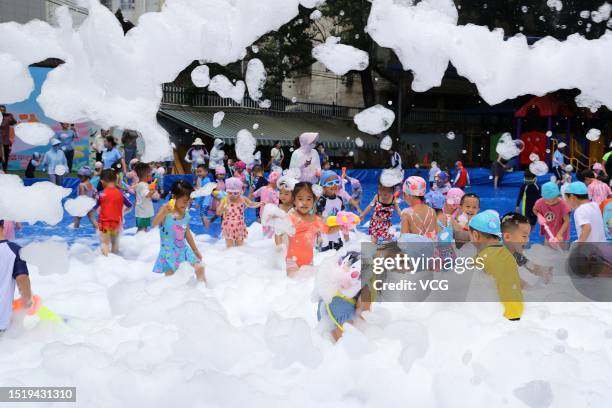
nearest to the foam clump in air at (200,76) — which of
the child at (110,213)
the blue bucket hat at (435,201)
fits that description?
the child at (110,213)

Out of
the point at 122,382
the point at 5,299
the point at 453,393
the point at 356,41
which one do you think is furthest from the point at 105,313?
the point at 356,41

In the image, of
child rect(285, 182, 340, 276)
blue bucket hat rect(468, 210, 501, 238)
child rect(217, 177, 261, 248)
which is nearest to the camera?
blue bucket hat rect(468, 210, 501, 238)

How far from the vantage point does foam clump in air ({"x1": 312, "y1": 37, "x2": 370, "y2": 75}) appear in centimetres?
631

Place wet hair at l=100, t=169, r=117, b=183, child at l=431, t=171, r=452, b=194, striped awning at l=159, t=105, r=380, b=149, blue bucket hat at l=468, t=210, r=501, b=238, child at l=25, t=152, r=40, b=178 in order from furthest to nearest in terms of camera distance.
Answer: striped awning at l=159, t=105, r=380, b=149, child at l=25, t=152, r=40, b=178, wet hair at l=100, t=169, r=117, b=183, child at l=431, t=171, r=452, b=194, blue bucket hat at l=468, t=210, r=501, b=238

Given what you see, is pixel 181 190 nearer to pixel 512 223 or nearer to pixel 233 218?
pixel 233 218

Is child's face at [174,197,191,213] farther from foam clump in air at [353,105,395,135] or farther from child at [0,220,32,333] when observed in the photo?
foam clump in air at [353,105,395,135]

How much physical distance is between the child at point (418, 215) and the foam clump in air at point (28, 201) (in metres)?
2.78

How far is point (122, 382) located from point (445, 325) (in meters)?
1.88

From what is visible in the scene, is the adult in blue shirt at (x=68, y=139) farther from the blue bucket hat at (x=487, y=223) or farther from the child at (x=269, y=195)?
the blue bucket hat at (x=487, y=223)

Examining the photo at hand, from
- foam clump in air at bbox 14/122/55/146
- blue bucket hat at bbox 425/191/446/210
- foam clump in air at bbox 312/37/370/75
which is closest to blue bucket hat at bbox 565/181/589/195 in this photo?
blue bucket hat at bbox 425/191/446/210

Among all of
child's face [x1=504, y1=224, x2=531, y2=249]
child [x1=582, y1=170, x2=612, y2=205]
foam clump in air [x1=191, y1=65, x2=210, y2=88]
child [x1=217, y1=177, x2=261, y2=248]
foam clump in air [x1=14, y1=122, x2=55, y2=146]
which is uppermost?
foam clump in air [x1=191, y1=65, x2=210, y2=88]

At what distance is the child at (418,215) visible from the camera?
5797 millimetres

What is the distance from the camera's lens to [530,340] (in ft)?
12.6

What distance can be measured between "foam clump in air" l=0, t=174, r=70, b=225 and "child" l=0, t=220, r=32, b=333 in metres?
0.23
